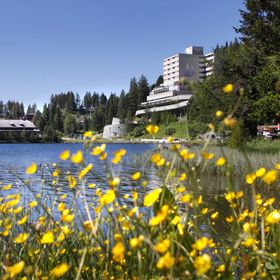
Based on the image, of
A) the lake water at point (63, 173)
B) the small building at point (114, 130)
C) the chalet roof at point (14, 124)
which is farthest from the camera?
the chalet roof at point (14, 124)

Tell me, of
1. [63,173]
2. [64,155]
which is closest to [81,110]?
[63,173]

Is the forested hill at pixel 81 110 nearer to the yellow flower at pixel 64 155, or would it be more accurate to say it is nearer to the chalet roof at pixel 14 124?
the chalet roof at pixel 14 124

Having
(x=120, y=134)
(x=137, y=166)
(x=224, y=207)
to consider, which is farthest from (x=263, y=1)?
(x=120, y=134)

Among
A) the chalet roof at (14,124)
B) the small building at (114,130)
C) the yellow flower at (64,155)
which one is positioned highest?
the chalet roof at (14,124)

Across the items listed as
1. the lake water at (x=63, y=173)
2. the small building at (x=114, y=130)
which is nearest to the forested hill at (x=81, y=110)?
the small building at (x=114, y=130)

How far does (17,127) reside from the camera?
377 feet

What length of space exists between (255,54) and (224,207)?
21.2 m

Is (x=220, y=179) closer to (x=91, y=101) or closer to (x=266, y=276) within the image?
(x=266, y=276)

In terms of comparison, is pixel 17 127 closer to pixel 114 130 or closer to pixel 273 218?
pixel 114 130

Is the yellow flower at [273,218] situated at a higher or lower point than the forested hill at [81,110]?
lower

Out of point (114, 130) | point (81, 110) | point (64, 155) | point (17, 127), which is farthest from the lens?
point (81, 110)

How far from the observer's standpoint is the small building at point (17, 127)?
108625mm

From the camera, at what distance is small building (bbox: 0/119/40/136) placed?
109m

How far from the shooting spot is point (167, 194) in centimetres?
206
